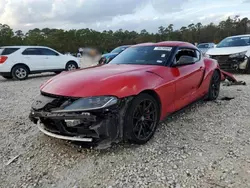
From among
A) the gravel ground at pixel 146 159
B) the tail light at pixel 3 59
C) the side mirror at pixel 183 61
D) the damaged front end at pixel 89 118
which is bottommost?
the gravel ground at pixel 146 159

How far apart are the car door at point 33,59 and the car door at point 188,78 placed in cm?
919

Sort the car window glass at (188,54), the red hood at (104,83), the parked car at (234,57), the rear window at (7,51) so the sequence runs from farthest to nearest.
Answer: the rear window at (7,51) < the parked car at (234,57) < the car window glass at (188,54) < the red hood at (104,83)

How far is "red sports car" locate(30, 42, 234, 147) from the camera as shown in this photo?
3117mm

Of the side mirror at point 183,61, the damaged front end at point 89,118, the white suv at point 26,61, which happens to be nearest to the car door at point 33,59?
the white suv at point 26,61

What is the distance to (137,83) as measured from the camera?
11.4 feet

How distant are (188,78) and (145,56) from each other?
85cm

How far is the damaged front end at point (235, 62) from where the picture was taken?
→ 985 cm

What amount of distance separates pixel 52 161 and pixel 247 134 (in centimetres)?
A: 287

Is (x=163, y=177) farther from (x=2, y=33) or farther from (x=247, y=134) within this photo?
(x=2, y=33)

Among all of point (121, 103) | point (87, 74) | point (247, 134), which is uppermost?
point (87, 74)

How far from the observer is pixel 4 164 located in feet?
10.9

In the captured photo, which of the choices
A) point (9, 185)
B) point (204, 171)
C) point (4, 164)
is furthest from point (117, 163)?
point (4, 164)

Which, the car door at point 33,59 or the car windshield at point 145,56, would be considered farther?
the car door at point 33,59

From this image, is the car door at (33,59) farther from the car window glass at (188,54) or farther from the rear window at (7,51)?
the car window glass at (188,54)
